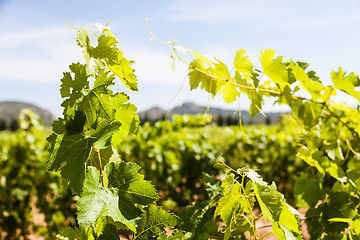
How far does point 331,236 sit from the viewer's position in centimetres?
141

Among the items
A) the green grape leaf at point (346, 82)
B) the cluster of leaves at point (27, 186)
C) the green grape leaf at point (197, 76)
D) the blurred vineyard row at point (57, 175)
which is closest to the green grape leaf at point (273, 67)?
the green grape leaf at point (197, 76)

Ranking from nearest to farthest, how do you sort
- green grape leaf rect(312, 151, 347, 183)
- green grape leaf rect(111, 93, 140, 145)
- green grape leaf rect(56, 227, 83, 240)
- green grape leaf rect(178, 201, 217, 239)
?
green grape leaf rect(56, 227, 83, 240), green grape leaf rect(111, 93, 140, 145), green grape leaf rect(178, 201, 217, 239), green grape leaf rect(312, 151, 347, 183)

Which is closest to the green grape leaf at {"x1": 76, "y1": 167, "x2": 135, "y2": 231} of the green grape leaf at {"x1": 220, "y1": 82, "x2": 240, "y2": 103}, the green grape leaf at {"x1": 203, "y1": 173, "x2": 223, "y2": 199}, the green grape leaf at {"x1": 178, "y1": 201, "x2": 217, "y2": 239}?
the green grape leaf at {"x1": 178, "y1": 201, "x2": 217, "y2": 239}

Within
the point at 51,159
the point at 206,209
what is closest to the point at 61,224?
the point at 206,209

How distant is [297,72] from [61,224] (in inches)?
182

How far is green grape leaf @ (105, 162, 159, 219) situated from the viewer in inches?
34.2

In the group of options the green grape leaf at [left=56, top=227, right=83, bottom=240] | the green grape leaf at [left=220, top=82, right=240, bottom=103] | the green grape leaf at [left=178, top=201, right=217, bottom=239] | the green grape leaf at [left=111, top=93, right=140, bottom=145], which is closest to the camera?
the green grape leaf at [left=56, top=227, right=83, bottom=240]

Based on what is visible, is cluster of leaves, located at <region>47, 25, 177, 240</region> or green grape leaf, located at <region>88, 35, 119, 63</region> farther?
green grape leaf, located at <region>88, 35, 119, 63</region>

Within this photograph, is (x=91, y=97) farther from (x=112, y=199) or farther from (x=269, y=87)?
(x=269, y=87)

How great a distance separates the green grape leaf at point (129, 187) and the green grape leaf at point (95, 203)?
0.02 m

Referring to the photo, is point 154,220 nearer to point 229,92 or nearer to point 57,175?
point 229,92

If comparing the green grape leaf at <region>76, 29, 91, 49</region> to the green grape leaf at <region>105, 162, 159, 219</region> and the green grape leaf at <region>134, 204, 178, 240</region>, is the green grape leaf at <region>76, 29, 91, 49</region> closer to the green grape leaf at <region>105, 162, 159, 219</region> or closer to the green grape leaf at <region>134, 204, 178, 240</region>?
the green grape leaf at <region>105, 162, 159, 219</region>

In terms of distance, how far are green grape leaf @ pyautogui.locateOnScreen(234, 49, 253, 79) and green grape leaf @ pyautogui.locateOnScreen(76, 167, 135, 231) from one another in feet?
2.61

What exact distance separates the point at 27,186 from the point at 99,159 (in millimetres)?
4808
